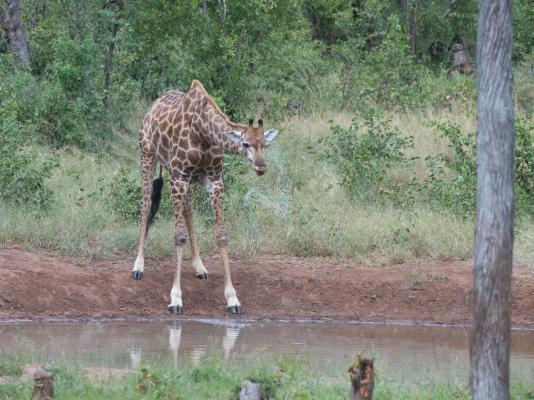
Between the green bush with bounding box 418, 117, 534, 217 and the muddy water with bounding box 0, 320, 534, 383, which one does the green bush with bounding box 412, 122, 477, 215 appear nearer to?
the green bush with bounding box 418, 117, 534, 217

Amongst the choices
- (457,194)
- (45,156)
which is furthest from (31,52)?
(457,194)

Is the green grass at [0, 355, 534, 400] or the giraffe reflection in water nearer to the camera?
the green grass at [0, 355, 534, 400]

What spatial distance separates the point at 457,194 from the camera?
42.3 ft

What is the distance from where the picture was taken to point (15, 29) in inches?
668

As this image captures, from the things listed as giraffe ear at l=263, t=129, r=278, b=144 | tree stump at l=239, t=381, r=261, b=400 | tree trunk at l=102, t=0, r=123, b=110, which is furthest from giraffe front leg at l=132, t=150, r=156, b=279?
tree stump at l=239, t=381, r=261, b=400

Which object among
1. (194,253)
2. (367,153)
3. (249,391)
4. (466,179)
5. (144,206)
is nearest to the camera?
(249,391)

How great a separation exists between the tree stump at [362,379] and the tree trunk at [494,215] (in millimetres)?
669

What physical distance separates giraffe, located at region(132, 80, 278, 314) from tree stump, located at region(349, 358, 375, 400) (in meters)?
4.42

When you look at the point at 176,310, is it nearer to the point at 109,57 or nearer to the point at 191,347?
the point at 191,347

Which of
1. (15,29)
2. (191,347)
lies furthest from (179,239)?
(15,29)

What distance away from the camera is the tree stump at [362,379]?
5.77 metres

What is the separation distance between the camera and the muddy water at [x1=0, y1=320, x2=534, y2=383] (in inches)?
325

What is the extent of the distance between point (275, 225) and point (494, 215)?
7295 millimetres

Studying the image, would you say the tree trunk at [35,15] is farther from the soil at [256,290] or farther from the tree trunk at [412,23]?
the soil at [256,290]
